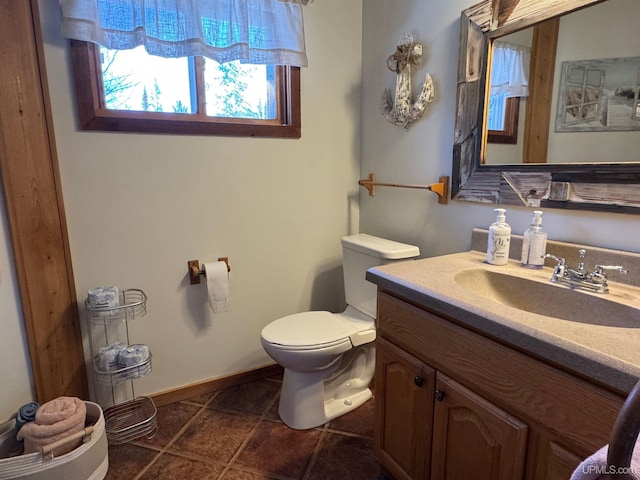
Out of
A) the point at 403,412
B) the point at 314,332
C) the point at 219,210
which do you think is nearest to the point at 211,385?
the point at 314,332

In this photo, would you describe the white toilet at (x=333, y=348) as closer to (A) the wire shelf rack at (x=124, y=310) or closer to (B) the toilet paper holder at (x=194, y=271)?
(B) the toilet paper holder at (x=194, y=271)

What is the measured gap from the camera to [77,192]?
158cm

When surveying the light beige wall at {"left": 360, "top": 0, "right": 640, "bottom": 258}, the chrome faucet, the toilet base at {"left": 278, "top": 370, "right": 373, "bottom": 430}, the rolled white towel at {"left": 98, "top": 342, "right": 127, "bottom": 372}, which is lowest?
the toilet base at {"left": 278, "top": 370, "right": 373, "bottom": 430}

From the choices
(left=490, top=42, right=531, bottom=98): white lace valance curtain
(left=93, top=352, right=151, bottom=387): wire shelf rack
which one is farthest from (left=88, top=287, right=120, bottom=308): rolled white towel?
(left=490, top=42, right=531, bottom=98): white lace valance curtain

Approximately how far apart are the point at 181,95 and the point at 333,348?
139 cm

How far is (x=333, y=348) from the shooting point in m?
1.61

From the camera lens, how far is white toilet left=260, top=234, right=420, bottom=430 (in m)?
1.61

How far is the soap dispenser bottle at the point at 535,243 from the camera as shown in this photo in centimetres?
123

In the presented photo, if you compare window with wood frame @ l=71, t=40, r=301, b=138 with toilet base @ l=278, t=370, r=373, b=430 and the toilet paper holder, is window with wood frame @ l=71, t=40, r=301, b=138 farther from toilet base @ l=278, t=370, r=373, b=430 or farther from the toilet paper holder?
toilet base @ l=278, t=370, r=373, b=430

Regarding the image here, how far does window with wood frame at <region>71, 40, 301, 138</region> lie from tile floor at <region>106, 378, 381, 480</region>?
1.39 meters

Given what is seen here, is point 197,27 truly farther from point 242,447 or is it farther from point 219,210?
point 242,447

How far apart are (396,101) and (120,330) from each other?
1717mm

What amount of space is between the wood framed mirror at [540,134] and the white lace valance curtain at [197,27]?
802 mm

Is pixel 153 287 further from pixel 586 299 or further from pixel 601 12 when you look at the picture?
pixel 601 12
